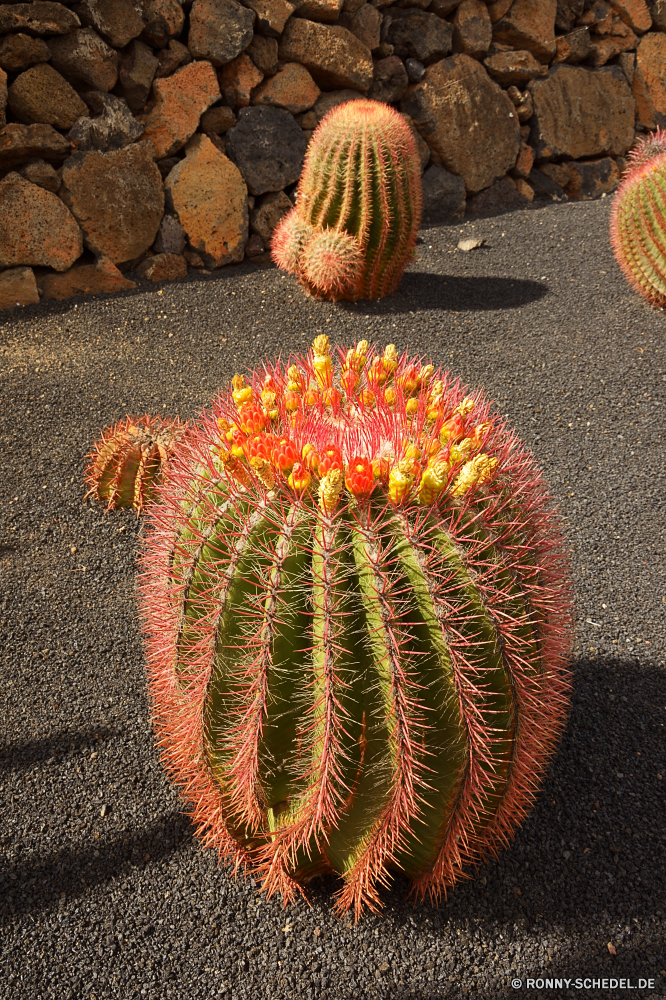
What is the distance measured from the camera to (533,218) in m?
6.87

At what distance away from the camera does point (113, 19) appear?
16.5 feet

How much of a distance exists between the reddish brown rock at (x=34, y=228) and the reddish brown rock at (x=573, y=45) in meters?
6.16

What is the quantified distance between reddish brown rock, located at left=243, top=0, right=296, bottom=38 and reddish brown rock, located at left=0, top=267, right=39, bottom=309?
2889 millimetres

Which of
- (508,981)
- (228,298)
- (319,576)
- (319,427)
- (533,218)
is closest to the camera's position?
(319,576)

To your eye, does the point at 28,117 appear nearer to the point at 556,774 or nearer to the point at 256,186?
the point at 256,186

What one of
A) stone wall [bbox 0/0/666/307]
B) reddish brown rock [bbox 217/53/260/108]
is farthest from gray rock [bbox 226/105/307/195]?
reddish brown rock [bbox 217/53/260/108]

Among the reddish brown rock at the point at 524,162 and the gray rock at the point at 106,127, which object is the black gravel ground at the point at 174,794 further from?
the reddish brown rock at the point at 524,162

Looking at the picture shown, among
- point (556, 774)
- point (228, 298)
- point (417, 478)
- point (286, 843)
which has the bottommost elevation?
point (228, 298)

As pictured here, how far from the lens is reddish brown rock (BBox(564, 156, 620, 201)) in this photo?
26.9ft

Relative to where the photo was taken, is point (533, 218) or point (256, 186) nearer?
point (256, 186)

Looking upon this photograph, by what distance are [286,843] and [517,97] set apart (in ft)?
27.2

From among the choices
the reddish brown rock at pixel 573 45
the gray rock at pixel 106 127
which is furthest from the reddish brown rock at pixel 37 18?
the reddish brown rock at pixel 573 45

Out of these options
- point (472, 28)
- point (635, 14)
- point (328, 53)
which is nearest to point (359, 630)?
point (328, 53)

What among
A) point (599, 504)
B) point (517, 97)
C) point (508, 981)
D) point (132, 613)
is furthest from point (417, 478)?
point (517, 97)
